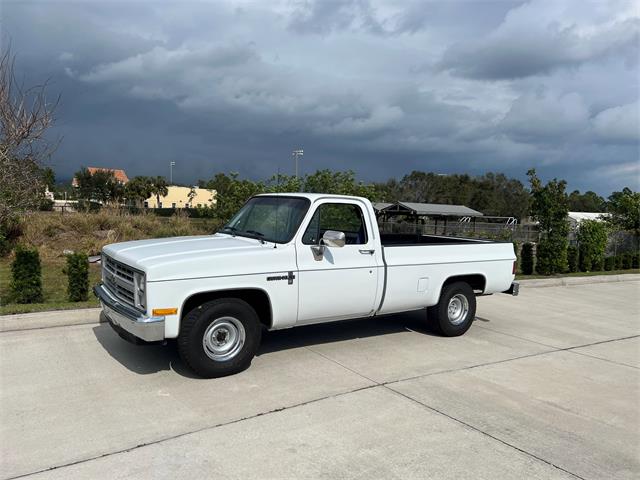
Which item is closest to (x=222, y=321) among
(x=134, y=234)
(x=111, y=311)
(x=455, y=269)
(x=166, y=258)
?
(x=166, y=258)

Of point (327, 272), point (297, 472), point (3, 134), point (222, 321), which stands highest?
point (3, 134)

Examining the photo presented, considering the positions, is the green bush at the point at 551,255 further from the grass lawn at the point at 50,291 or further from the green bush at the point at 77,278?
the green bush at the point at 77,278

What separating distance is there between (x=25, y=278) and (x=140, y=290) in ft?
13.3

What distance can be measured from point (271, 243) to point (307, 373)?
1.47m

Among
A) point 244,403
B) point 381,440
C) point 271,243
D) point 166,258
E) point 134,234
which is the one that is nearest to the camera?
point 381,440

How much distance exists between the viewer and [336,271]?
5.98 meters

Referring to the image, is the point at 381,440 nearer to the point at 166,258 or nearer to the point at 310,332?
the point at 166,258

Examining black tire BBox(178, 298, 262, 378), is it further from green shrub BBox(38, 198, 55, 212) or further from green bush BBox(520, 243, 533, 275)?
green shrub BBox(38, 198, 55, 212)

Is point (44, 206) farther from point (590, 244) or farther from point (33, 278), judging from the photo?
point (590, 244)

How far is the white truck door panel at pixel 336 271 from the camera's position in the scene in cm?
577

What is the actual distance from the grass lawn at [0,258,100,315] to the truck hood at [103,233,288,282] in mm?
2236

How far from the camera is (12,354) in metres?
5.95

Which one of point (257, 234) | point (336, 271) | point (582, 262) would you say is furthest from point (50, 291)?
point (582, 262)

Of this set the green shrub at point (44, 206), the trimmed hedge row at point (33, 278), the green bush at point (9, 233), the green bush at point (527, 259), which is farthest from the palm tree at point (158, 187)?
the trimmed hedge row at point (33, 278)
